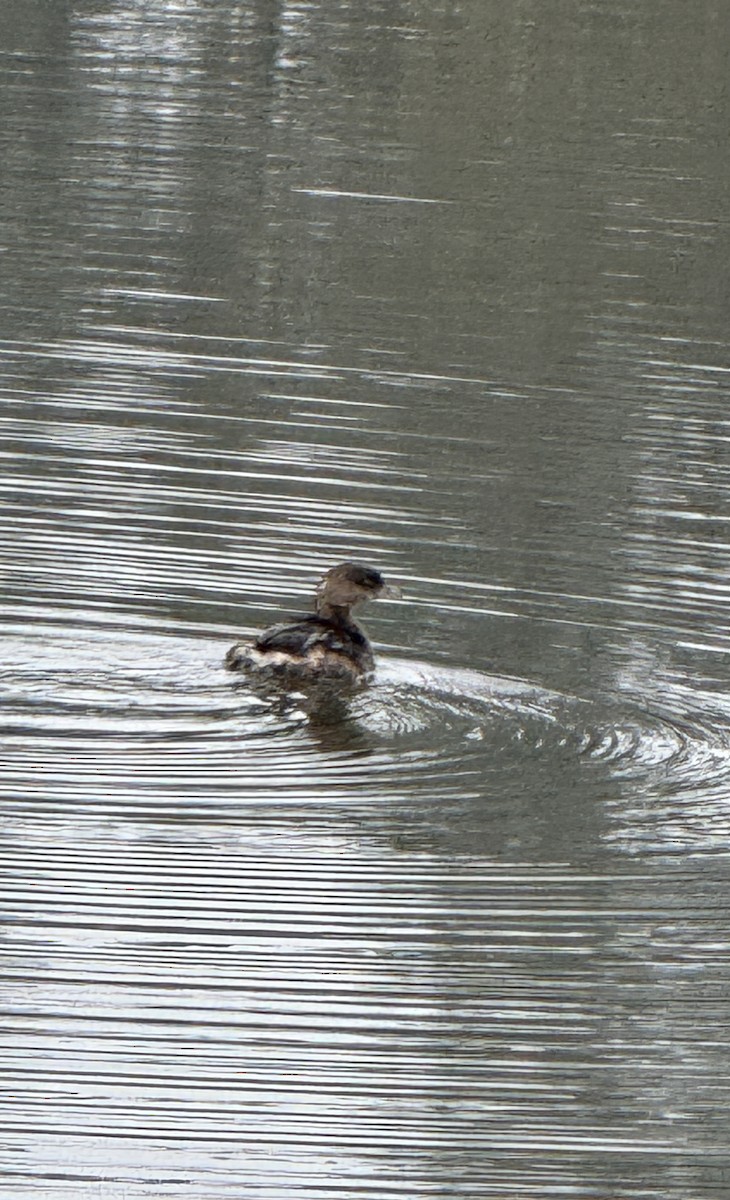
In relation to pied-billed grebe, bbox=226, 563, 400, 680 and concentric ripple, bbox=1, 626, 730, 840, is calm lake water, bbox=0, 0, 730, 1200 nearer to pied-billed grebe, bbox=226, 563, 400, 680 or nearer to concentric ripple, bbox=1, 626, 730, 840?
concentric ripple, bbox=1, 626, 730, 840

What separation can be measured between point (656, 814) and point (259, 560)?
297 cm

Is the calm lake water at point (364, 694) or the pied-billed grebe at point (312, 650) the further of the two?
the pied-billed grebe at point (312, 650)

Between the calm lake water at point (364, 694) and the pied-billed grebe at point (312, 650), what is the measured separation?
152mm

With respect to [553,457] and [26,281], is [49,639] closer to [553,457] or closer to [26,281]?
[553,457]

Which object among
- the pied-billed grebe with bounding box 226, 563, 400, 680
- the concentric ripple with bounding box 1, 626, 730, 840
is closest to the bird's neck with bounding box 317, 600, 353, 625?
the pied-billed grebe with bounding box 226, 563, 400, 680

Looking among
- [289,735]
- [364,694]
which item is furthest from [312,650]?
[289,735]

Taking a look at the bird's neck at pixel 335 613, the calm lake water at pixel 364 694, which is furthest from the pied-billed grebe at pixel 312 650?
the calm lake water at pixel 364 694

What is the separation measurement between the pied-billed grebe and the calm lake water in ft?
0.50

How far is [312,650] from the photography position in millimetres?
8812

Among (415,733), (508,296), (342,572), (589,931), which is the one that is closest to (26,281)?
(508,296)

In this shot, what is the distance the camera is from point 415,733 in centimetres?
835

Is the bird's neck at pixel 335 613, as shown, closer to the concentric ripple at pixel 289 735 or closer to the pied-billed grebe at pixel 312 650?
the pied-billed grebe at pixel 312 650

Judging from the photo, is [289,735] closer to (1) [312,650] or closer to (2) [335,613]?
(1) [312,650]

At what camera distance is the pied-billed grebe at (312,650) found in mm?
8742
